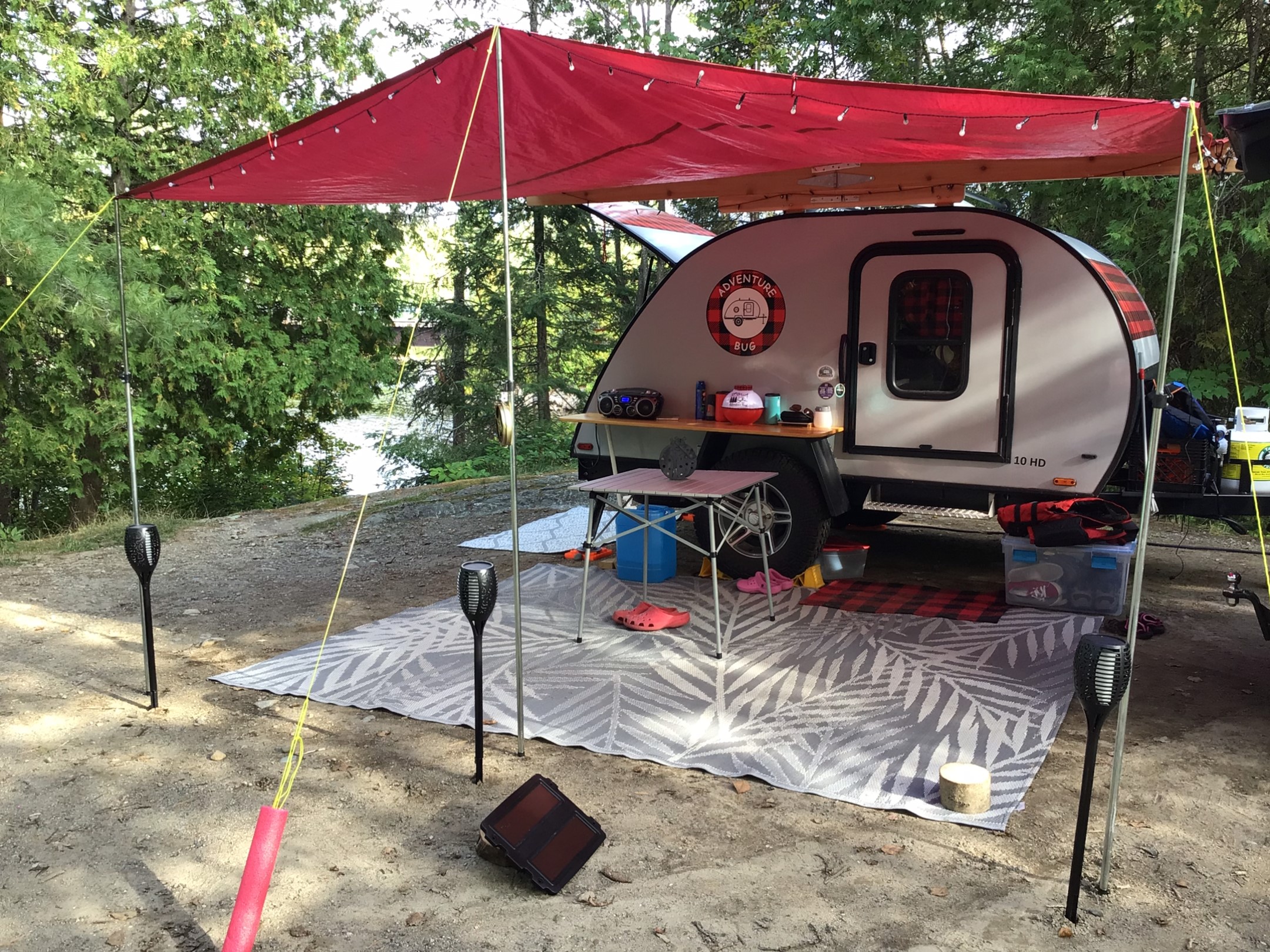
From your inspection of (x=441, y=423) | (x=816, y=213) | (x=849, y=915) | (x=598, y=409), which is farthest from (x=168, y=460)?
(x=849, y=915)

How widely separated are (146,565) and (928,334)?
4332mm

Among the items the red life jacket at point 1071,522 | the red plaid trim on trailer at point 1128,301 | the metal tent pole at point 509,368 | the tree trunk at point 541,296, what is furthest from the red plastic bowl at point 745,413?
the tree trunk at point 541,296

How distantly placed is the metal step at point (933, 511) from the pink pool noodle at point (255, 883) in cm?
444

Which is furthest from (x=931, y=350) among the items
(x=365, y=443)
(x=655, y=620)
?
(x=365, y=443)

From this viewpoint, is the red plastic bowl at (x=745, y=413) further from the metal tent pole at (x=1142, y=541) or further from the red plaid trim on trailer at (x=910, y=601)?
the metal tent pole at (x=1142, y=541)

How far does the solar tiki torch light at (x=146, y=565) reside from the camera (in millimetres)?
4137

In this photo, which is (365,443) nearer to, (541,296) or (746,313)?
(541,296)

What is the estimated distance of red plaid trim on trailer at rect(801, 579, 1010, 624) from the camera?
556cm

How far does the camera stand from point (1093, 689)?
2.56 metres

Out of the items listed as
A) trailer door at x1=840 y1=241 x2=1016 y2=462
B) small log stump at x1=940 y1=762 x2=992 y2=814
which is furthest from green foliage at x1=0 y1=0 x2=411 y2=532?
small log stump at x1=940 y1=762 x2=992 y2=814

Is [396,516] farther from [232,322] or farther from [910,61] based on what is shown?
[910,61]

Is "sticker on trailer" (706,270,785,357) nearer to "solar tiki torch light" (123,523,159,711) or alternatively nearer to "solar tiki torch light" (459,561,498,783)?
"solar tiki torch light" (459,561,498,783)

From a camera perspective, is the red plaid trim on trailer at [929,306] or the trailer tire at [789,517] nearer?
the red plaid trim on trailer at [929,306]

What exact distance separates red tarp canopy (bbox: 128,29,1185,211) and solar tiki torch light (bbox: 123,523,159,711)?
1603 millimetres
